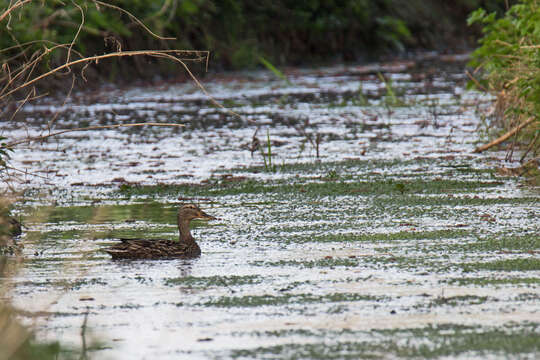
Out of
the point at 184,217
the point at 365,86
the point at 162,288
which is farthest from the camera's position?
the point at 365,86

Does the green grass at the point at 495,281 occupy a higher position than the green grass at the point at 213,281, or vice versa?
the green grass at the point at 213,281

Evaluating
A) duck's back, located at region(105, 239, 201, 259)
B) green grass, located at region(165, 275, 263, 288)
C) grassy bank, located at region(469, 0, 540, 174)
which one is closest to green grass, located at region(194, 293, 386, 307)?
green grass, located at region(165, 275, 263, 288)

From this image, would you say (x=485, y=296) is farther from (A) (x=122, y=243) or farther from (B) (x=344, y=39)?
(B) (x=344, y=39)

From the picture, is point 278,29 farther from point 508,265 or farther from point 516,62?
point 508,265

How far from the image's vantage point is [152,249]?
8844mm

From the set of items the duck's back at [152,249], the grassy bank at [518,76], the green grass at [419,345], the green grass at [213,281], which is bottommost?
the green grass at [419,345]

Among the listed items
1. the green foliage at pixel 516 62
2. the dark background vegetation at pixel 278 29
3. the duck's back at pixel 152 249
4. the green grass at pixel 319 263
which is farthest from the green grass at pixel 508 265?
the dark background vegetation at pixel 278 29

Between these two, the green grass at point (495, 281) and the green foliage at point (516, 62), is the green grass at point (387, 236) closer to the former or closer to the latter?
the green grass at point (495, 281)

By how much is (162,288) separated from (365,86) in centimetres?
1970

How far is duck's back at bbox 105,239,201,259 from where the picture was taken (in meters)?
8.76

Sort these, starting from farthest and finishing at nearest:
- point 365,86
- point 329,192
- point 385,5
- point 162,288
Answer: point 385,5
point 365,86
point 329,192
point 162,288

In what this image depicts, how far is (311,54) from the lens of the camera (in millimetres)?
35750

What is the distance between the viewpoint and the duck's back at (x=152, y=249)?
8758 millimetres

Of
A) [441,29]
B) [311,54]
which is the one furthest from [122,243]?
[441,29]
